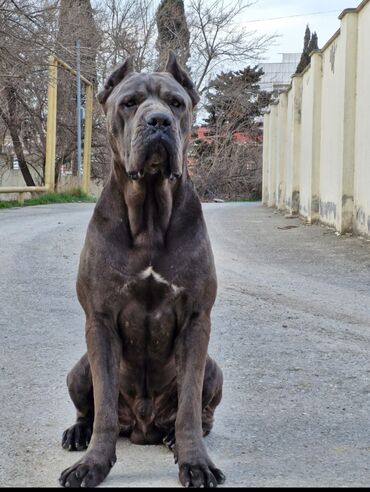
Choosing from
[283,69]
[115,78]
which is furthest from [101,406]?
[283,69]

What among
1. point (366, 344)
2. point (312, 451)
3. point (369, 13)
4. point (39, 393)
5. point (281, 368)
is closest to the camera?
point (312, 451)

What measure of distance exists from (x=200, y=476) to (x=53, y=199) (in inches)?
930

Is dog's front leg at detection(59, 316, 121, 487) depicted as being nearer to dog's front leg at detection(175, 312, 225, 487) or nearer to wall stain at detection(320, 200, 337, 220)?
dog's front leg at detection(175, 312, 225, 487)

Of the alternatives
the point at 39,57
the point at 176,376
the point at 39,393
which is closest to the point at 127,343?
the point at 176,376

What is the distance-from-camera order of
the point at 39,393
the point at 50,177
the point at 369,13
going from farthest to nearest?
the point at 50,177
the point at 369,13
the point at 39,393

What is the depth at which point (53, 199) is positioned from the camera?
26312 millimetres

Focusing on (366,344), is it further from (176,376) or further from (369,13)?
(369,13)

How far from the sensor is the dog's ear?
3820mm

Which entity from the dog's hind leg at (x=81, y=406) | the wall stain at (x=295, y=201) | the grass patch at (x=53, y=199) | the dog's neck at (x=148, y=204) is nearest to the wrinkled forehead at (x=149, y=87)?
the dog's neck at (x=148, y=204)

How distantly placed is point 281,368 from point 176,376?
1.83 metres

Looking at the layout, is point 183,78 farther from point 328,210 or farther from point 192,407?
point 328,210

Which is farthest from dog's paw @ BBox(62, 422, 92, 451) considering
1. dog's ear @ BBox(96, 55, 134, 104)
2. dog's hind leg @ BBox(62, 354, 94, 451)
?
dog's ear @ BBox(96, 55, 134, 104)

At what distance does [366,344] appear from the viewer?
6.05 m

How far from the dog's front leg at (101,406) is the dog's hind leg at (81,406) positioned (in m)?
0.25
